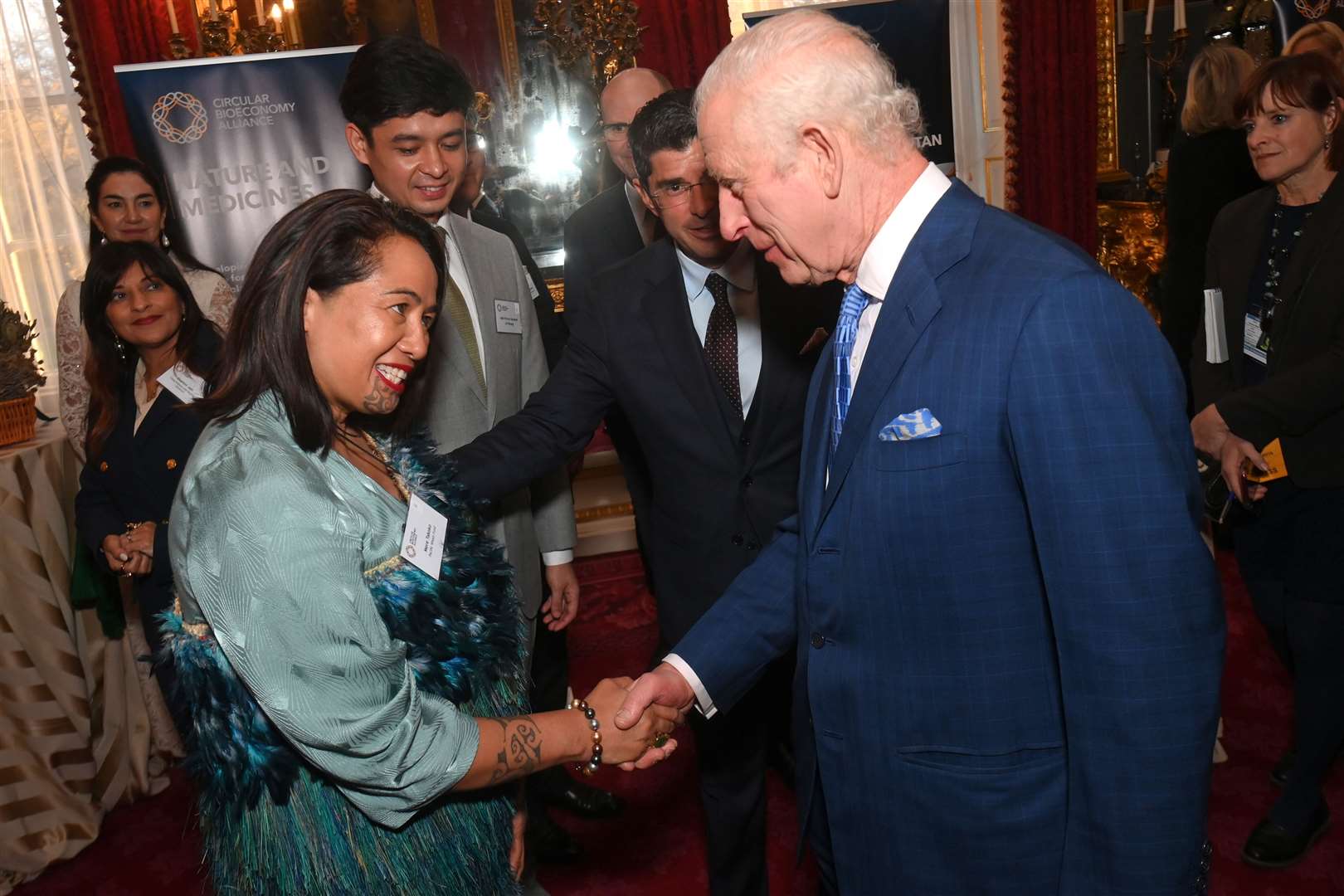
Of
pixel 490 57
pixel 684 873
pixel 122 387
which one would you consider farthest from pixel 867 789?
pixel 490 57

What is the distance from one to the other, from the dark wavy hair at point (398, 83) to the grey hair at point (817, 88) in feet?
3.78

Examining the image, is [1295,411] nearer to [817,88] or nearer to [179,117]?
[817,88]

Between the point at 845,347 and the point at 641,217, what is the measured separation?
2.31 metres

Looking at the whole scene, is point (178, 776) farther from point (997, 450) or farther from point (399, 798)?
point (997, 450)

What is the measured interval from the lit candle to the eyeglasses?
500 cm

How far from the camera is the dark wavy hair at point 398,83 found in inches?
91.4

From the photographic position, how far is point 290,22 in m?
6.32

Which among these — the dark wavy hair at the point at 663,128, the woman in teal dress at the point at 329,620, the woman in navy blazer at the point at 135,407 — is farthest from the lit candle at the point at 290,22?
the woman in teal dress at the point at 329,620

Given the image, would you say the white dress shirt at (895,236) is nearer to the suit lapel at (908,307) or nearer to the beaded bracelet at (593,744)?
the suit lapel at (908,307)

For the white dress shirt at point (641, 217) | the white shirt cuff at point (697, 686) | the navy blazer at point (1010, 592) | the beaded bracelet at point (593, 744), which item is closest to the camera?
the navy blazer at point (1010, 592)

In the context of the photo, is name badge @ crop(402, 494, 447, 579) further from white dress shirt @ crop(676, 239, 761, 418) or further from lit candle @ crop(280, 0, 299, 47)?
lit candle @ crop(280, 0, 299, 47)

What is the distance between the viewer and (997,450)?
122 centimetres

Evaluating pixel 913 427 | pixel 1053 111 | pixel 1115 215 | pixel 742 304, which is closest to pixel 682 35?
pixel 1053 111

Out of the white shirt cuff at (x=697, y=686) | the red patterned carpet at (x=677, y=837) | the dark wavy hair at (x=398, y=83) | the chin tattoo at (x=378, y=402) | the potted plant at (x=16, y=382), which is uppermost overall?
the dark wavy hair at (x=398, y=83)
